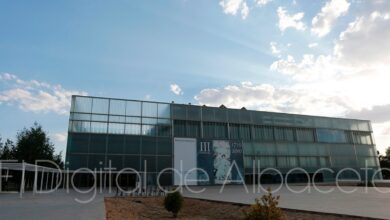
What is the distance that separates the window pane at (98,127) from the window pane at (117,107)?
209 centimetres

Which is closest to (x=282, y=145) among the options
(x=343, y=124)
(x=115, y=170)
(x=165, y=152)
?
(x=343, y=124)

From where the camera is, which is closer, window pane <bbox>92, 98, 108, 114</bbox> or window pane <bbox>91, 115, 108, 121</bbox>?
window pane <bbox>91, 115, 108, 121</bbox>

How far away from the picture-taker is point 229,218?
1458cm

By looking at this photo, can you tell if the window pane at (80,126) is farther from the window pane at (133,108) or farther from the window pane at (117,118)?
the window pane at (133,108)

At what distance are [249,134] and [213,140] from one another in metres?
6.29

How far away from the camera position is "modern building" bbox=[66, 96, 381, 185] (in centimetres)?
4116

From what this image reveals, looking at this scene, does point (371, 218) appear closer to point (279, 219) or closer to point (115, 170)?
point (279, 219)

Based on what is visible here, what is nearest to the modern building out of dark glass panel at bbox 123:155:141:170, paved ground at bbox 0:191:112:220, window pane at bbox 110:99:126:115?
window pane at bbox 110:99:126:115

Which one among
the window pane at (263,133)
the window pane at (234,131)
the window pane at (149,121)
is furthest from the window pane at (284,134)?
the window pane at (149,121)

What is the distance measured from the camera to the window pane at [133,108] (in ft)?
143

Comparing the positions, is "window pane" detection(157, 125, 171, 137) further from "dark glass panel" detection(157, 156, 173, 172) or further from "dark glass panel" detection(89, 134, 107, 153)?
"dark glass panel" detection(89, 134, 107, 153)

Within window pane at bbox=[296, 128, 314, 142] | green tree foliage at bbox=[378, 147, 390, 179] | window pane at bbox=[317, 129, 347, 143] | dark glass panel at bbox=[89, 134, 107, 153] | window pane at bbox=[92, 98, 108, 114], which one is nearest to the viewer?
dark glass panel at bbox=[89, 134, 107, 153]

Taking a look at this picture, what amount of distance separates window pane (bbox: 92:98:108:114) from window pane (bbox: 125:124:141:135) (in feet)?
10.8

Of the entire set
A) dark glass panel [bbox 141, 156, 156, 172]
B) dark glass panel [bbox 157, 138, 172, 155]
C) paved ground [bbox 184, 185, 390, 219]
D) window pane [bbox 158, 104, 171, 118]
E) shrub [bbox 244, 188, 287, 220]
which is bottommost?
paved ground [bbox 184, 185, 390, 219]
